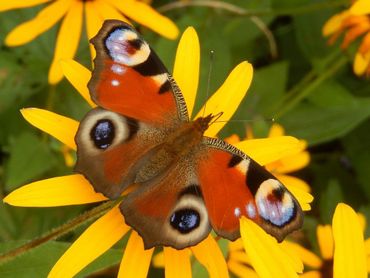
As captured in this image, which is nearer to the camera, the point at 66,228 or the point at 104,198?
the point at 66,228

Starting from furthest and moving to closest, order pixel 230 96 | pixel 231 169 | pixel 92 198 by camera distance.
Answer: pixel 230 96 < pixel 92 198 < pixel 231 169

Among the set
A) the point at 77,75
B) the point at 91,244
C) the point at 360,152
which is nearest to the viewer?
the point at 91,244

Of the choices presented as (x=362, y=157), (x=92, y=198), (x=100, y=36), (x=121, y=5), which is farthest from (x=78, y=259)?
(x=362, y=157)

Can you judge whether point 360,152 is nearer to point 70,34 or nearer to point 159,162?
point 70,34

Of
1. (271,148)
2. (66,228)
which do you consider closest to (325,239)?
(271,148)

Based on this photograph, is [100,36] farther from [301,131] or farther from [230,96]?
[301,131]

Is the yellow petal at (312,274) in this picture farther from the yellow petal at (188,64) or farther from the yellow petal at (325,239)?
the yellow petal at (188,64)

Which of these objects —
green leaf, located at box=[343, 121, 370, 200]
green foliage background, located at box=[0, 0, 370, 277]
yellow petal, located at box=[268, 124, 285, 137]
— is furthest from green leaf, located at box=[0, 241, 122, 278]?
green leaf, located at box=[343, 121, 370, 200]

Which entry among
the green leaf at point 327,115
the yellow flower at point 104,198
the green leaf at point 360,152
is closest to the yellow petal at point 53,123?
the yellow flower at point 104,198
